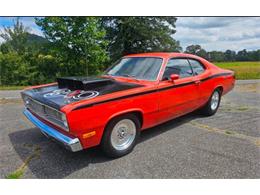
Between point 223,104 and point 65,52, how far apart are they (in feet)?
36.8

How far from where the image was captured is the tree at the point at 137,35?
A: 22.7 metres

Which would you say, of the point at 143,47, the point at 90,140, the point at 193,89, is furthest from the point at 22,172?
the point at 143,47

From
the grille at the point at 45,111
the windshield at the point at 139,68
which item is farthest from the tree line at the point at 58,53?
the grille at the point at 45,111

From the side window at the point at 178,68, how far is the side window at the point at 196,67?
16cm

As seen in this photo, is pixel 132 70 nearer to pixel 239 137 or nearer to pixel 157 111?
pixel 157 111

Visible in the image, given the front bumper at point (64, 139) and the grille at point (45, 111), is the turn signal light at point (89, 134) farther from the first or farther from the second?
the grille at point (45, 111)

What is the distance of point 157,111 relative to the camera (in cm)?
382

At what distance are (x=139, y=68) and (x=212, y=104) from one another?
8.11 ft

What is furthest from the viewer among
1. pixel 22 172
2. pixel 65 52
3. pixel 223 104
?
pixel 65 52

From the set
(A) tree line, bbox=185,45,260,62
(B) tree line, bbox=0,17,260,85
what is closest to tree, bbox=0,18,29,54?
(B) tree line, bbox=0,17,260,85

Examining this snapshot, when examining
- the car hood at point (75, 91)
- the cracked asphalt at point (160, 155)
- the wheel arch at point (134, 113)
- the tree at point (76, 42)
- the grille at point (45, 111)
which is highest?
the tree at point (76, 42)

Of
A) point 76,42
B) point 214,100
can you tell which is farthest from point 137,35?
point 214,100

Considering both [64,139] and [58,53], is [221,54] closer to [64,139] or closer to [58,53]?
[58,53]

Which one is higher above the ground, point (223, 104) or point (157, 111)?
point (157, 111)
